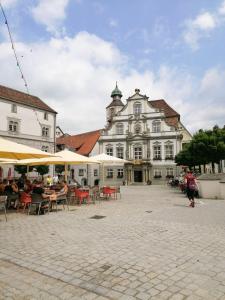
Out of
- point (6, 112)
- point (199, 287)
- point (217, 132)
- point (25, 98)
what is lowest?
point (199, 287)

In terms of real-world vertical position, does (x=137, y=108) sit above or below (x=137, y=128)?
above

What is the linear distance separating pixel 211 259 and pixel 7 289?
359 centimetres

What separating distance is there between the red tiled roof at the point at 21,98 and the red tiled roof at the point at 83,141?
31.3 feet

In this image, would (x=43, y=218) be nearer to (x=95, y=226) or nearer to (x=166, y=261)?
(x=95, y=226)

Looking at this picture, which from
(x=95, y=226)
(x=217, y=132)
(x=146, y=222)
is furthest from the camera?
(x=217, y=132)

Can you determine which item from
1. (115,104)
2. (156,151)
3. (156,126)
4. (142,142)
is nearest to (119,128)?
(142,142)

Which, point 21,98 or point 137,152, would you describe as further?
point 137,152

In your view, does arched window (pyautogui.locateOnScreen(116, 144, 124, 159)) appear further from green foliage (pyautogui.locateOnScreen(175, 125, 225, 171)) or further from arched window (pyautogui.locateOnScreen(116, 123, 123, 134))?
green foliage (pyautogui.locateOnScreen(175, 125, 225, 171))

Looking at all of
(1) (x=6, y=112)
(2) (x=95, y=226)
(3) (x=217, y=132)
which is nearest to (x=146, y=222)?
(2) (x=95, y=226)

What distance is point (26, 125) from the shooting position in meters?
39.8

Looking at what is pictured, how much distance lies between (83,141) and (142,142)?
14222 mm

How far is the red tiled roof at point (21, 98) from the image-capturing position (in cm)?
3796

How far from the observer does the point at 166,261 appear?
16.9 ft

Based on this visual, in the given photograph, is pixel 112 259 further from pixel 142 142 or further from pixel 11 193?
pixel 142 142
